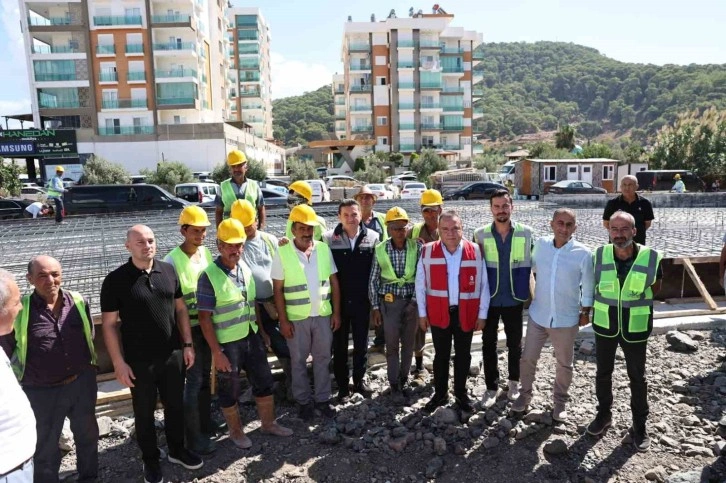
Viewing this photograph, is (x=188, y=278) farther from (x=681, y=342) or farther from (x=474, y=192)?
(x=474, y=192)

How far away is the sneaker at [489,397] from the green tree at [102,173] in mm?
33014

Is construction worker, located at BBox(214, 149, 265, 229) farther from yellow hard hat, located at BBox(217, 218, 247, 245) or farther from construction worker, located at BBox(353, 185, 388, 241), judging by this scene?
yellow hard hat, located at BBox(217, 218, 247, 245)

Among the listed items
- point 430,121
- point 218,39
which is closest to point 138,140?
point 218,39

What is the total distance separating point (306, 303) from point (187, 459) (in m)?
1.46

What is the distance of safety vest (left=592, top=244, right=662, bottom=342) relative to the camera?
3869 millimetres

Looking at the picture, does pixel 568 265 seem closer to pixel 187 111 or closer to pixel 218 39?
pixel 187 111

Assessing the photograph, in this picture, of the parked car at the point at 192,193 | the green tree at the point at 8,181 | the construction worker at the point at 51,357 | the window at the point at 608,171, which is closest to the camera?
the construction worker at the point at 51,357

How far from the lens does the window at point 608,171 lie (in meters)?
31.0

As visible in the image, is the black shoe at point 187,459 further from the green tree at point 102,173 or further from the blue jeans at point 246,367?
the green tree at point 102,173

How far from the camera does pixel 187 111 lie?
45.2m

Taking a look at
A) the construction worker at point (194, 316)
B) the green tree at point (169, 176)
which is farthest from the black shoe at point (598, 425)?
the green tree at point (169, 176)

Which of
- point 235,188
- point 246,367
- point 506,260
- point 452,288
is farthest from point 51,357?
point 506,260

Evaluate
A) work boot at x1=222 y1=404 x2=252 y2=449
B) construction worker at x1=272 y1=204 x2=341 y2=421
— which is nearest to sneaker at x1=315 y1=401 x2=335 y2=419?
construction worker at x1=272 y1=204 x2=341 y2=421

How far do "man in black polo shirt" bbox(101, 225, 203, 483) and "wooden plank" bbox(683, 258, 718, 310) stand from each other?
259 inches
